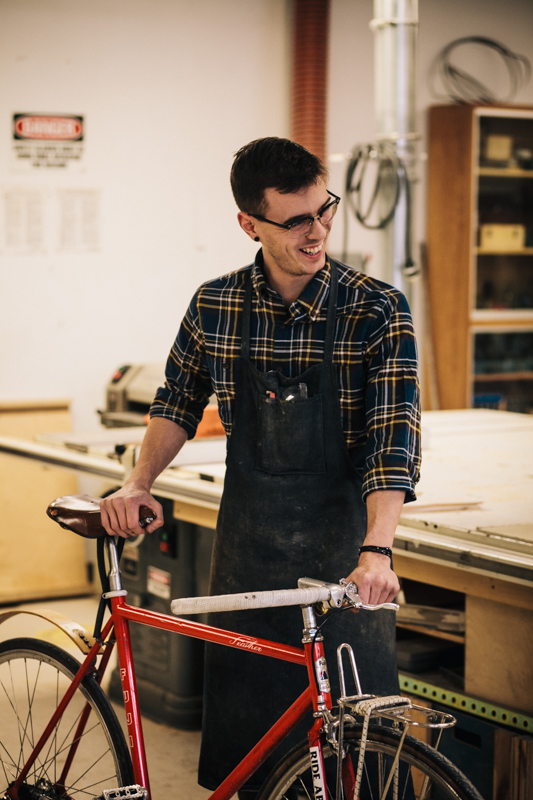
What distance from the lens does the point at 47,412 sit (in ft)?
14.8

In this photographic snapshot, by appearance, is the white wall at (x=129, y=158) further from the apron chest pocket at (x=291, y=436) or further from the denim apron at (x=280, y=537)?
the apron chest pocket at (x=291, y=436)

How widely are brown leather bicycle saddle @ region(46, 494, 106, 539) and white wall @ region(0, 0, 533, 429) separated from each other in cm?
286

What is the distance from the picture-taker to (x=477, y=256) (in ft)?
18.4

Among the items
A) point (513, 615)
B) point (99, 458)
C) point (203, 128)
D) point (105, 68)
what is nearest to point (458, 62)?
point (203, 128)

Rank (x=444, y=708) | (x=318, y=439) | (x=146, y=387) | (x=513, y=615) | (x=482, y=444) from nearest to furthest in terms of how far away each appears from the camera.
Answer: (x=318, y=439) < (x=513, y=615) < (x=444, y=708) < (x=482, y=444) < (x=146, y=387)

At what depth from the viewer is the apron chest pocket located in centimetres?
165

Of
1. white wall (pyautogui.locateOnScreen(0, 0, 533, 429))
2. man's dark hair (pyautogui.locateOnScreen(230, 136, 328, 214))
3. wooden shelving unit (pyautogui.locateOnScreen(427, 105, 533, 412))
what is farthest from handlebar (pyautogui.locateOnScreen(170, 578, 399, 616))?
wooden shelving unit (pyautogui.locateOnScreen(427, 105, 533, 412))

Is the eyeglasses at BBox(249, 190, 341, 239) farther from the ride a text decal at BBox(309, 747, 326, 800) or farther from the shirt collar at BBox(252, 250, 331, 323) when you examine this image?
the ride a text decal at BBox(309, 747, 326, 800)

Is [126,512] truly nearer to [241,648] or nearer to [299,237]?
[241,648]

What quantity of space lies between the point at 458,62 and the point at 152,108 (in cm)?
199

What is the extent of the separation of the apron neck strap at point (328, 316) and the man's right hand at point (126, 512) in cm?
33

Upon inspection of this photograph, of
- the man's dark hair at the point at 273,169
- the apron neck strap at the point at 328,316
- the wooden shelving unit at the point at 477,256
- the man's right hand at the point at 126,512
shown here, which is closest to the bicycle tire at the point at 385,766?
the man's right hand at the point at 126,512

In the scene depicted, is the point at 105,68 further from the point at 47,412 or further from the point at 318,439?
the point at 318,439

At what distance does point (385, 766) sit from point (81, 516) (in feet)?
2.33
